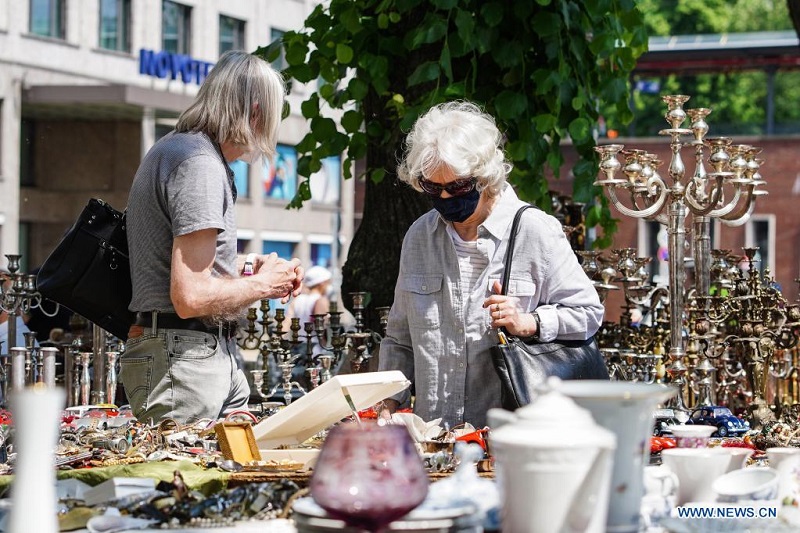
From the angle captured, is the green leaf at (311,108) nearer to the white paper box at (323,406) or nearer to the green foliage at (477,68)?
the green foliage at (477,68)

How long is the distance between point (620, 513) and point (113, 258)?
6.42 feet

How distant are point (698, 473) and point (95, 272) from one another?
6.09 feet

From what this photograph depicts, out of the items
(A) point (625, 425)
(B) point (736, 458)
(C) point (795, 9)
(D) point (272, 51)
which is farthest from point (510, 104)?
(A) point (625, 425)

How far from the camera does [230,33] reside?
86.2ft

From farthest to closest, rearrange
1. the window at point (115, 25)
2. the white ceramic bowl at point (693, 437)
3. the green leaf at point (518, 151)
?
1. the window at point (115, 25)
2. the green leaf at point (518, 151)
3. the white ceramic bowl at point (693, 437)

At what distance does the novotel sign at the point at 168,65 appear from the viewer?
23609 mm

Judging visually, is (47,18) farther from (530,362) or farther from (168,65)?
(530,362)

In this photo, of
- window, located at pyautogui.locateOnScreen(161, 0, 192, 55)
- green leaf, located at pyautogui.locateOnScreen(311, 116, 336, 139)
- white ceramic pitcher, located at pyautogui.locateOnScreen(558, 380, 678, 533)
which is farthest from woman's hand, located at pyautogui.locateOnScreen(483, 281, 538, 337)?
window, located at pyautogui.locateOnScreen(161, 0, 192, 55)

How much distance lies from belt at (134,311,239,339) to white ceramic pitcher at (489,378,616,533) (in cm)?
166

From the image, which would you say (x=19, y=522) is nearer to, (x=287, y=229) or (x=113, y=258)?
(x=113, y=258)

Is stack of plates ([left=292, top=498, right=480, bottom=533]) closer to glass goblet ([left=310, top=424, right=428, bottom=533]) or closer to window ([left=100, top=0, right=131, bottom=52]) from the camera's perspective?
glass goblet ([left=310, top=424, right=428, bottom=533])

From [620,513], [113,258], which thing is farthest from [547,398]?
[113,258]

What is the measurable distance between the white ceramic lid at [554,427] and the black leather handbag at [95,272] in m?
1.90

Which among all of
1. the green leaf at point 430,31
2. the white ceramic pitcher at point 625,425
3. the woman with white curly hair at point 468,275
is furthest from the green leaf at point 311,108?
the white ceramic pitcher at point 625,425
